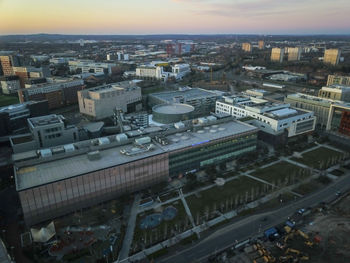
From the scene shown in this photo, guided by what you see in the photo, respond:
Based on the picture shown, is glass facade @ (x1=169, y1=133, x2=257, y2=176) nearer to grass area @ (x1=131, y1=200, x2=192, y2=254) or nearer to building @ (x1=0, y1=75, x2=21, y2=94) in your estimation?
grass area @ (x1=131, y1=200, x2=192, y2=254)

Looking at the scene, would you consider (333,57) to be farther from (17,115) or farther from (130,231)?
(130,231)

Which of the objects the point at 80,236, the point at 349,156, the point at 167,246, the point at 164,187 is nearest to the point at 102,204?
the point at 80,236

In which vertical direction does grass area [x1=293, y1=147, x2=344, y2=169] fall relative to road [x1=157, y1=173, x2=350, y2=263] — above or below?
above

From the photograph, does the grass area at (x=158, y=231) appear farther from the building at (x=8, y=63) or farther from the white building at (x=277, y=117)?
the building at (x=8, y=63)

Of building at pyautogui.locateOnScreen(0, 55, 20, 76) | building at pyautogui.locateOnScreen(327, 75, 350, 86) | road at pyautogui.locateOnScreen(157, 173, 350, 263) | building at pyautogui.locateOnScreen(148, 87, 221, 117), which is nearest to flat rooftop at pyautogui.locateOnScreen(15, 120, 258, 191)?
road at pyautogui.locateOnScreen(157, 173, 350, 263)

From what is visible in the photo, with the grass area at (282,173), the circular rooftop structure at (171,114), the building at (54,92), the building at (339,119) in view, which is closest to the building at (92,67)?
the building at (54,92)

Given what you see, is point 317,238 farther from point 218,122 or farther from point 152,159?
point 218,122
